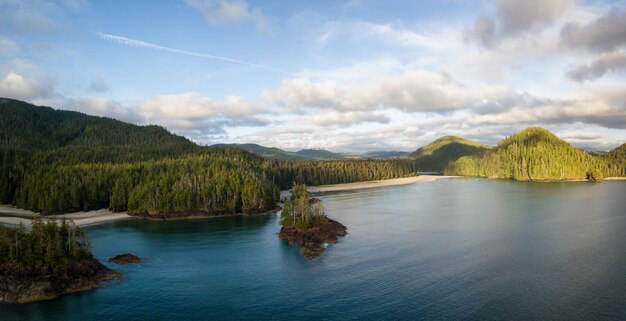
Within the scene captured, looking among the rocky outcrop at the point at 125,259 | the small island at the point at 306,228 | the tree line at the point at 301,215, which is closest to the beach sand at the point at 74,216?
the rocky outcrop at the point at 125,259

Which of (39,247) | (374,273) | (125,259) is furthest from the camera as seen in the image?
(125,259)

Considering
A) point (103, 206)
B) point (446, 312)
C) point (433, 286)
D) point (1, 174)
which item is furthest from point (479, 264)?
point (1, 174)

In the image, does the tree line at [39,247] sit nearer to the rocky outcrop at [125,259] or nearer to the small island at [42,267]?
the small island at [42,267]

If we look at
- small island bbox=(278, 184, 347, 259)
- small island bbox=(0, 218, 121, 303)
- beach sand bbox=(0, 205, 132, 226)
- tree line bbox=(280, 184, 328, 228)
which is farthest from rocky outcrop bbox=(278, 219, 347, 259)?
beach sand bbox=(0, 205, 132, 226)

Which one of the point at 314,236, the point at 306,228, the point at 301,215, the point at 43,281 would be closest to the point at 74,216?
the point at 301,215

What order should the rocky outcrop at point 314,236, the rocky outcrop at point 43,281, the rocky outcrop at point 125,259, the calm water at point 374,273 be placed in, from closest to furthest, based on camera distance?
the calm water at point 374,273 → the rocky outcrop at point 43,281 → the rocky outcrop at point 125,259 → the rocky outcrop at point 314,236

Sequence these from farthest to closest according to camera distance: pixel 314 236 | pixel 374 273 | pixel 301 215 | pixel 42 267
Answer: pixel 301 215 → pixel 314 236 → pixel 374 273 → pixel 42 267

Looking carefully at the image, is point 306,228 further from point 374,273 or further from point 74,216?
point 74,216
